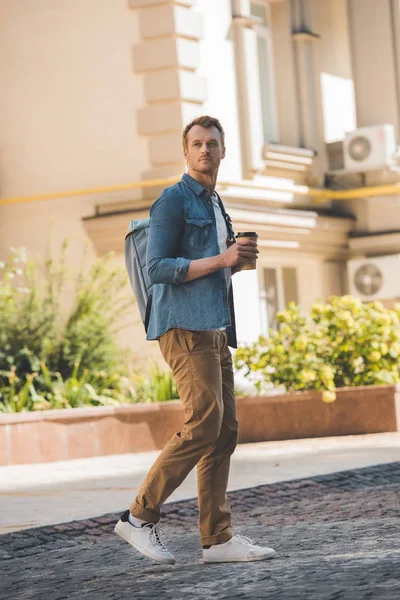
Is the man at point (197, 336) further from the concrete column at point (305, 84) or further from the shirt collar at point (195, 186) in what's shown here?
the concrete column at point (305, 84)

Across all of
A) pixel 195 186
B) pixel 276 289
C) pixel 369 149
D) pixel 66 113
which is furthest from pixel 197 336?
pixel 369 149

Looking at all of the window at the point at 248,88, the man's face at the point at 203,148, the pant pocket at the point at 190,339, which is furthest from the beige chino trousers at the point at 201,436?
the window at the point at 248,88

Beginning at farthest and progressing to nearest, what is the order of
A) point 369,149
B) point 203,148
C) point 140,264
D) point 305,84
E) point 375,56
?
1. point 375,56
2. point 305,84
3. point 369,149
4. point 140,264
5. point 203,148

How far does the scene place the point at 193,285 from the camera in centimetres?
550

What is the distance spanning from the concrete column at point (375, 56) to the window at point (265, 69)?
4.03ft

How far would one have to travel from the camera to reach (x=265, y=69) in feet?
54.4

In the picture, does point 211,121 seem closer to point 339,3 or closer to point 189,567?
point 189,567

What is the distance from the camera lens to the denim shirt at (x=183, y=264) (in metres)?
5.46

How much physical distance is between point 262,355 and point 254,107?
13.4 ft

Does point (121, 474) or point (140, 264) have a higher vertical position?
point (140, 264)

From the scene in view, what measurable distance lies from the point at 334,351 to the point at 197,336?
22.4 feet

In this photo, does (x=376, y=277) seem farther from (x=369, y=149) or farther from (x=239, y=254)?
(x=239, y=254)

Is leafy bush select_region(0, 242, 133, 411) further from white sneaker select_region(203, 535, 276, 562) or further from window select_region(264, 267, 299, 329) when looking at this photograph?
white sneaker select_region(203, 535, 276, 562)

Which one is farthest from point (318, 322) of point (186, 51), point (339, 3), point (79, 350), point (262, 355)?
point (339, 3)
